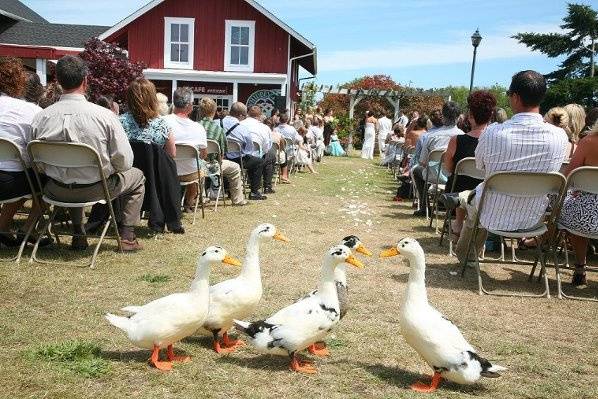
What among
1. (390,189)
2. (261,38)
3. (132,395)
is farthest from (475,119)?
(261,38)

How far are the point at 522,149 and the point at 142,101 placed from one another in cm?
388

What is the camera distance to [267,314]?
4.43 m

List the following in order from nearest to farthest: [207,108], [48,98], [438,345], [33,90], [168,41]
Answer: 1. [438,345]
2. [33,90]
3. [48,98]
4. [207,108]
5. [168,41]

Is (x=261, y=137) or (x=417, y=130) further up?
(x=417, y=130)

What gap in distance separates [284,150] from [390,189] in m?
2.67

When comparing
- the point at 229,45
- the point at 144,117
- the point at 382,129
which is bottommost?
the point at 382,129

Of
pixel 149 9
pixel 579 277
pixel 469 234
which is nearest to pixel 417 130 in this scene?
pixel 469 234

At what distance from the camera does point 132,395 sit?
3.04 meters

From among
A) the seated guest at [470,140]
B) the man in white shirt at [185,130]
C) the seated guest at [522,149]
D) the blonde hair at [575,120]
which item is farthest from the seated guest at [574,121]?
the man in white shirt at [185,130]

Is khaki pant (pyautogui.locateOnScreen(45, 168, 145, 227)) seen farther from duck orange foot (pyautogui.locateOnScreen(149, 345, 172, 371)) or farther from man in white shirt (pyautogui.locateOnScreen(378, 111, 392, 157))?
man in white shirt (pyautogui.locateOnScreen(378, 111, 392, 157))

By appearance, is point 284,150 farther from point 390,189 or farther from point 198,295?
point 198,295

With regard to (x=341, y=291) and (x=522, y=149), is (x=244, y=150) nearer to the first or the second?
(x=522, y=149)

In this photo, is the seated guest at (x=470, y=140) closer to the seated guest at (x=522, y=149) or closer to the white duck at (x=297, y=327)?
the seated guest at (x=522, y=149)

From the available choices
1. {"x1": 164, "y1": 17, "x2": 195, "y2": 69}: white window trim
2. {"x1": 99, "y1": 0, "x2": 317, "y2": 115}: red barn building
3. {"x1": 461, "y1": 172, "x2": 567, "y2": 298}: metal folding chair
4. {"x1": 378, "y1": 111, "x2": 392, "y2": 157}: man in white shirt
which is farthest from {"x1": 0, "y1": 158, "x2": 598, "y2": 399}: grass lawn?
{"x1": 378, "y1": 111, "x2": 392, "y2": 157}: man in white shirt
